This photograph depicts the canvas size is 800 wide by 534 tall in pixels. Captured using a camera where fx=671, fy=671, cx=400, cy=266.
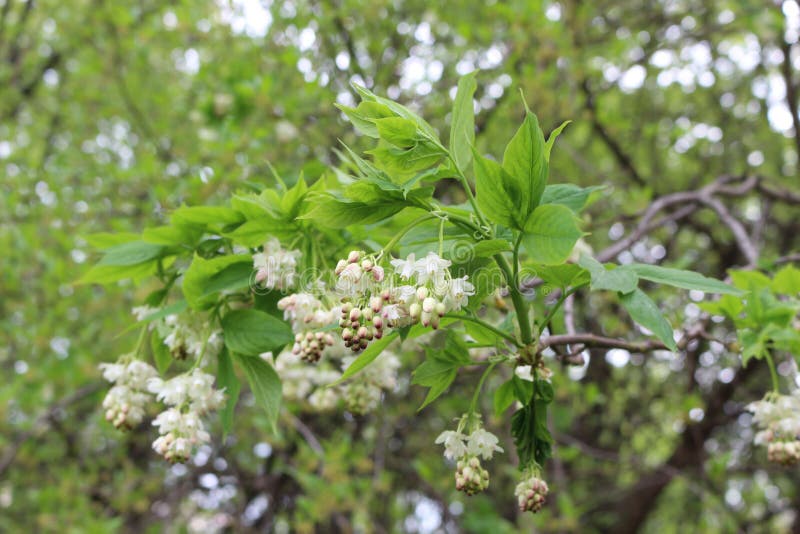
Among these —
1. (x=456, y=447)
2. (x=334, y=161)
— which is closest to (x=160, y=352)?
(x=456, y=447)

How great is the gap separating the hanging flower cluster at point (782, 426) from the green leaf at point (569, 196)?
998mm

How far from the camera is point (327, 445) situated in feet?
15.3

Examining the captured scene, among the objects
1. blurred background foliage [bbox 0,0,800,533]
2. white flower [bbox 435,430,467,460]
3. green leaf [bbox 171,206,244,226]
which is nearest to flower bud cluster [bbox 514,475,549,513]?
white flower [bbox 435,430,467,460]

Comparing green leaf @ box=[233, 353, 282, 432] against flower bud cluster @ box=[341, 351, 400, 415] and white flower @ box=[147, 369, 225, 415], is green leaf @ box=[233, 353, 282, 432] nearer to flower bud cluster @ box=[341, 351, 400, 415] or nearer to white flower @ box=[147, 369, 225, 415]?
white flower @ box=[147, 369, 225, 415]

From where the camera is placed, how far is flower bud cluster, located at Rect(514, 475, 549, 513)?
171 cm

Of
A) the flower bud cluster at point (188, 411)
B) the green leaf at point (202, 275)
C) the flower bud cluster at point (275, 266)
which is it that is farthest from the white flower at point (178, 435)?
the flower bud cluster at point (275, 266)

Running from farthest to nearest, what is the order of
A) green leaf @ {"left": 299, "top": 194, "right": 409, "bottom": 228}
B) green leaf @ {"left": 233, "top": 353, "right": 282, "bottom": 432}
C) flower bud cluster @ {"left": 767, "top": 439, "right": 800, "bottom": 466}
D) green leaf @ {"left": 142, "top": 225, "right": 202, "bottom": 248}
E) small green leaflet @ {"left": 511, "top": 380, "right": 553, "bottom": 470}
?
flower bud cluster @ {"left": 767, "top": 439, "right": 800, "bottom": 466}
green leaf @ {"left": 142, "top": 225, "right": 202, "bottom": 248}
green leaf @ {"left": 233, "top": 353, "right": 282, "bottom": 432}
small green leaflet @ {"left": 511, "top": 380, "right": 553, "bottom": 470}
green leaf @ {"left": 299, "top": 194, "right": 409, "bottom": 228}

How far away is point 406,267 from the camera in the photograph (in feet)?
4.81

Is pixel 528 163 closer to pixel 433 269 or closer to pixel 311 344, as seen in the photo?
pixel 433 269

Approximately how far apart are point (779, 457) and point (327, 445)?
3132mm

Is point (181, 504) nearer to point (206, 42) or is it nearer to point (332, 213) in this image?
point (206, 42)

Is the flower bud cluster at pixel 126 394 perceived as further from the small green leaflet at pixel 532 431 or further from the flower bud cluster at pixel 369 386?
the small green leaflet at pixel 532 431

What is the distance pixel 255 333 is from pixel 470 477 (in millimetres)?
680

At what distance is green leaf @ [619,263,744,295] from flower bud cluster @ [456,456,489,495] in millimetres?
631
